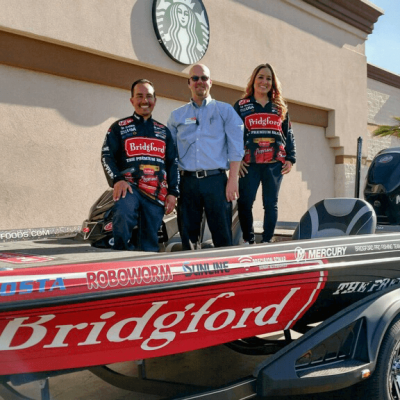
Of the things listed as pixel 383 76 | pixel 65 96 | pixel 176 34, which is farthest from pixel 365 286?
pixel 383 76

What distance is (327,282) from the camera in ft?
9.39

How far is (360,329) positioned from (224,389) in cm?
86

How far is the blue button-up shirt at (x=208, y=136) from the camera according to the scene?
3.62 meters

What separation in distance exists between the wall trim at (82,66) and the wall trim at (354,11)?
377cm

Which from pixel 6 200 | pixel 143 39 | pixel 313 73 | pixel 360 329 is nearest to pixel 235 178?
pixel 360 329

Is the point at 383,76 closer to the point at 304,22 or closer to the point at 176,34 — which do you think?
the point at 304,22

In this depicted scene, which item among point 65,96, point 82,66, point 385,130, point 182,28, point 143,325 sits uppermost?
point 385,130

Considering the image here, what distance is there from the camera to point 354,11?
12.1m

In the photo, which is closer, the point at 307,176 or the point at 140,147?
the point at 140,147

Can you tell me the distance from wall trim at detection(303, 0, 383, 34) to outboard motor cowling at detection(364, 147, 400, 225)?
23.0ft

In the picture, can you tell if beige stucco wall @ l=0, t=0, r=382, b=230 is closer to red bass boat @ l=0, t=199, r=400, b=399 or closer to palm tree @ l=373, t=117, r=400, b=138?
red bass boat @ l=0, t=199, r=400, b=399

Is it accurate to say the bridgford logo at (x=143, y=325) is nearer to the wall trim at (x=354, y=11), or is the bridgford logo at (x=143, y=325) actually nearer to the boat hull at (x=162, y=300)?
the boat hull at (x=162, y=300)

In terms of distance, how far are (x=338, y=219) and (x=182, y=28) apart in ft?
18.0

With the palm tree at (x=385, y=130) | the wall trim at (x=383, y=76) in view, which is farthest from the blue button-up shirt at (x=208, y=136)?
the palm tree at (x=385, y=130)
